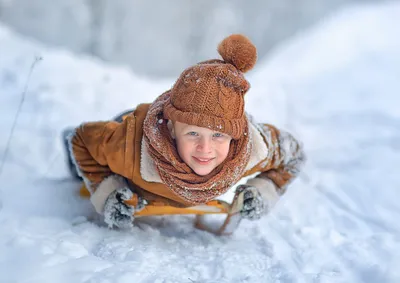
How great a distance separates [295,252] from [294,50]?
389 centimetres

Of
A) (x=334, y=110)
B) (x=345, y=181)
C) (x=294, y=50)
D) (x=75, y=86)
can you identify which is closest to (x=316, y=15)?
(x=294, y=50)

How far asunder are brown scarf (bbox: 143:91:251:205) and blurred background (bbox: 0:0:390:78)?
4.75 meters

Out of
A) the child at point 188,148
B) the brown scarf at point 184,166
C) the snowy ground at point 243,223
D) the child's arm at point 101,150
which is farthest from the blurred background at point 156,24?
the brown scarf at point 184,166

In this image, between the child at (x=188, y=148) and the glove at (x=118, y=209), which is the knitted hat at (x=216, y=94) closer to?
the child at (x=188, y=148)

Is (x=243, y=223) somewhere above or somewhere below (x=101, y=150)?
below

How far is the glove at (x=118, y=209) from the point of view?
5.64 ft

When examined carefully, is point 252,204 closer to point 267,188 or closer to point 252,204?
point 252,204

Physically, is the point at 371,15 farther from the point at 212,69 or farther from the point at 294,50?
the point at 212,69

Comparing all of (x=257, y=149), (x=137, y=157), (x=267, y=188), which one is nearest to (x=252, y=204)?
(x=267, y=188)

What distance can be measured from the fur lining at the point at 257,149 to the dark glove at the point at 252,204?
0.36ft

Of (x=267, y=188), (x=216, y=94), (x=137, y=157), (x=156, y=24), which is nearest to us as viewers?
(x=216, y=94)

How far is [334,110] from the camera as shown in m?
3.41

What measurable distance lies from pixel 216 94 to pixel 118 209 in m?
0.58

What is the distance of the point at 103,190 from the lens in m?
1.75
